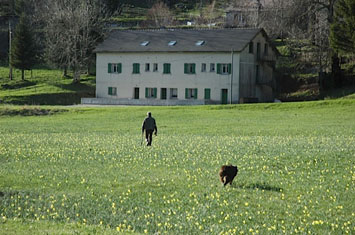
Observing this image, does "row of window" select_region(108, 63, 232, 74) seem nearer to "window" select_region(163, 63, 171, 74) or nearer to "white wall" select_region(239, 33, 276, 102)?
"window" select_region(163, 63, 171, 74)

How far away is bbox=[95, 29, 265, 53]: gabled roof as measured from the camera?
2749 inches

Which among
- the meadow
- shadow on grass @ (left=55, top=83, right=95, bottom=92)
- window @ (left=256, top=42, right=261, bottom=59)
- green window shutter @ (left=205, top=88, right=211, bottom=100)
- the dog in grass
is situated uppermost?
window @ (left=256, top=42, right=261, bottom=59)

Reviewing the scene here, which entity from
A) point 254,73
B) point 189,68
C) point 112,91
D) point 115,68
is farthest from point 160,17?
point 189,68

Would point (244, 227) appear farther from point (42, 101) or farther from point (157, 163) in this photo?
point (42, 101)

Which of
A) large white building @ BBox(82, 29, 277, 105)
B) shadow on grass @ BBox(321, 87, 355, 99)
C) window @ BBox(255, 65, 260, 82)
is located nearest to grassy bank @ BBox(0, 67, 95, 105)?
large white building @ BBox(82, 29, 277, 105)

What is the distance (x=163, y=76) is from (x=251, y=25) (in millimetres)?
41401

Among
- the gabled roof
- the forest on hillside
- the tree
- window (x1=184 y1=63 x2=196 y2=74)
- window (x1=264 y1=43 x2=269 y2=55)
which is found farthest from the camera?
the tree

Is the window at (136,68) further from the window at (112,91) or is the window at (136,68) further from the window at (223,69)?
the window at (223,69)

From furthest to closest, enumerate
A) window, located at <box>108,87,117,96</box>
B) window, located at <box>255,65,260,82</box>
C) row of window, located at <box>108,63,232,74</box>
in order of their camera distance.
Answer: window, located at <box>108,87,117,96</box> < window, located at <box>255,65,260,82</box> < row of window, located at <box>108,63,232,74</box>

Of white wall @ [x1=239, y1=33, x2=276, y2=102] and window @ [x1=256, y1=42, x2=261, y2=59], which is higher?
window @ [x1=256, y1=42, x2=261, y2=59]

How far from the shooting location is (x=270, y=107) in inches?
2154

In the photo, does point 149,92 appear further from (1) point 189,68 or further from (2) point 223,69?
(2) point 223,69

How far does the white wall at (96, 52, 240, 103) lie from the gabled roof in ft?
2.59

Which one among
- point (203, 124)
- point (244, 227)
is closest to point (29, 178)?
point (244, 227)
